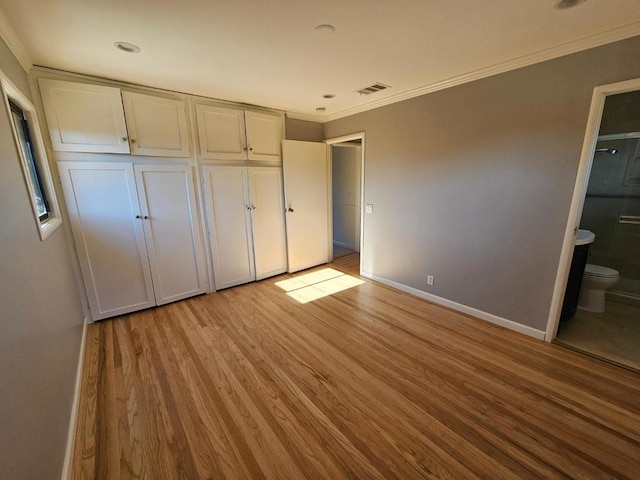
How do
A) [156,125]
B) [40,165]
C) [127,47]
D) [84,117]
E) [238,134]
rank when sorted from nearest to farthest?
[127,47], [40,165], [84,117], [156,125], [238,134]

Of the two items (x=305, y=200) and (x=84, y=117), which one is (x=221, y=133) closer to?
(x=84, y=117)

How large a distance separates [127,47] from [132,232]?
1626mm

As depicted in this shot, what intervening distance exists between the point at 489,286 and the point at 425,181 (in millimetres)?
1249

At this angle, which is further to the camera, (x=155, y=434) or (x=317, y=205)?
(x=317, y=205)

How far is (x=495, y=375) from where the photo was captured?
1.86m

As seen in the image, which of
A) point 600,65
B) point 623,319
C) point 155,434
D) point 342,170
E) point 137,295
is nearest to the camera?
point 155,434

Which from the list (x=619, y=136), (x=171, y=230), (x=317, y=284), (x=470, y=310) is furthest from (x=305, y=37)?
(x=619, y=136)

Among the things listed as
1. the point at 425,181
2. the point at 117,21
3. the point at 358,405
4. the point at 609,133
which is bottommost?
the point at 358,405

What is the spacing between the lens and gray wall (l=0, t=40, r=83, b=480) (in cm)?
91

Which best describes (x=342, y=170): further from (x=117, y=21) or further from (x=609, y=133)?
(x=117, y=21)

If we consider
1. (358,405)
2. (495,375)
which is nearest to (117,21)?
(358,405)

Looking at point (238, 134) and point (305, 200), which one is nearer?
point (238, 134)

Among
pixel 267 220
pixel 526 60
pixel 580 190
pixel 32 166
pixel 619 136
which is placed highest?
pixel 526 60

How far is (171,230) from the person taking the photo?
9.49 feet
